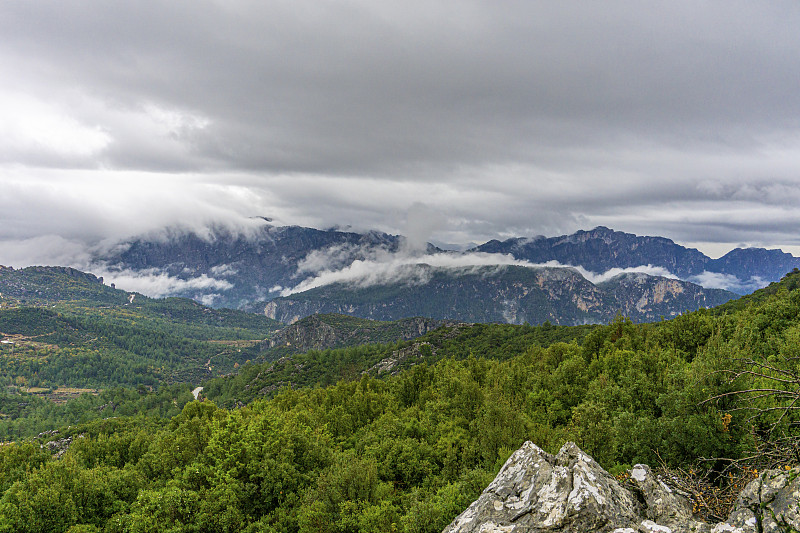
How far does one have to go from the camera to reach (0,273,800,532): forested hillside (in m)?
25.9

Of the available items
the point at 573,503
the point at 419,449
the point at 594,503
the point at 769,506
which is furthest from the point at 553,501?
the point at 419,449

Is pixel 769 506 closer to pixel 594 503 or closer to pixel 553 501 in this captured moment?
pixel 594 503

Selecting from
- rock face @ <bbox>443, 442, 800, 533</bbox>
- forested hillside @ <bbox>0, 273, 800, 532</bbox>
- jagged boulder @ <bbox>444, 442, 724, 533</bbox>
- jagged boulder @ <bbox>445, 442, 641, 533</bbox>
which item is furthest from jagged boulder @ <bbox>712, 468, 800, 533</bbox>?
jagged boulder @ <bbox>445, 442, 641, 533</bbox>

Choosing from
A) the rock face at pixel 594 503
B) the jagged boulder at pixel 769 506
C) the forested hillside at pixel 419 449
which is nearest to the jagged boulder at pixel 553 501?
the rock face at pixel 594 503

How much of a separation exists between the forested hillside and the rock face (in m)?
1.83

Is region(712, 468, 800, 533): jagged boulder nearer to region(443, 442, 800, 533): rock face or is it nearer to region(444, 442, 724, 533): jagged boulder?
region(443, 442, 800, 533): rock face

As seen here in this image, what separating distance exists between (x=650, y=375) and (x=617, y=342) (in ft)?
132

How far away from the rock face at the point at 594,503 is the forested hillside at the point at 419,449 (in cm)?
183

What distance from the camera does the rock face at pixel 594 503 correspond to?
40.7ft

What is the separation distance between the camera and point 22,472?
5447cm

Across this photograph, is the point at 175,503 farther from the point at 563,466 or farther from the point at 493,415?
the point at 563,466

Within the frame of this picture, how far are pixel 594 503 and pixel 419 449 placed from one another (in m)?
36.8

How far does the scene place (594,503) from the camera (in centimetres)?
1614

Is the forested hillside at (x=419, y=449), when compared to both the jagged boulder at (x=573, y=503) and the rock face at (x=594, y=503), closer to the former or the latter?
the rock face at (x=594, y=503)
